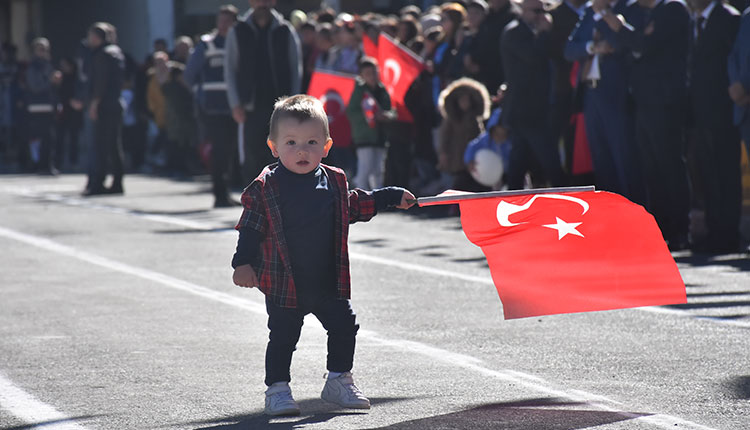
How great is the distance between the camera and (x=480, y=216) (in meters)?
6.36

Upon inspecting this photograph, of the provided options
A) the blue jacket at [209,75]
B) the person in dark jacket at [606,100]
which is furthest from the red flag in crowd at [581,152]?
the blue jacket at [209,75]

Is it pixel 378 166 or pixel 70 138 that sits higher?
pixel 378 166

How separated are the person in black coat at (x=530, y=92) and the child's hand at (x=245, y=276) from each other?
7905 millimetres

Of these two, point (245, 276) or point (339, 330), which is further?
point (339, 330)

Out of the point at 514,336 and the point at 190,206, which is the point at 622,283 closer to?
the point at 514,336

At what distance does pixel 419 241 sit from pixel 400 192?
6466mm

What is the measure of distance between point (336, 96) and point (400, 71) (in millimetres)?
871

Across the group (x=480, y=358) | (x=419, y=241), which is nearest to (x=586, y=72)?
(x=419, y=241)

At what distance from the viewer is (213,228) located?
13.9m

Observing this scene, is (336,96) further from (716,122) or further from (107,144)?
(716,122)

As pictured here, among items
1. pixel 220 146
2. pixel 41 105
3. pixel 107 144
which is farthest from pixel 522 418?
pixel 41 105

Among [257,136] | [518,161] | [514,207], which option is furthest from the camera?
[257,136]

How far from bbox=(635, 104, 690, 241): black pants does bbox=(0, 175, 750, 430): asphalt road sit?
0.48 metres

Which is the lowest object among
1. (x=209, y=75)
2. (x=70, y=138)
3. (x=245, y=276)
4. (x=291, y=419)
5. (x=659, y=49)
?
(x=70, y=138)
